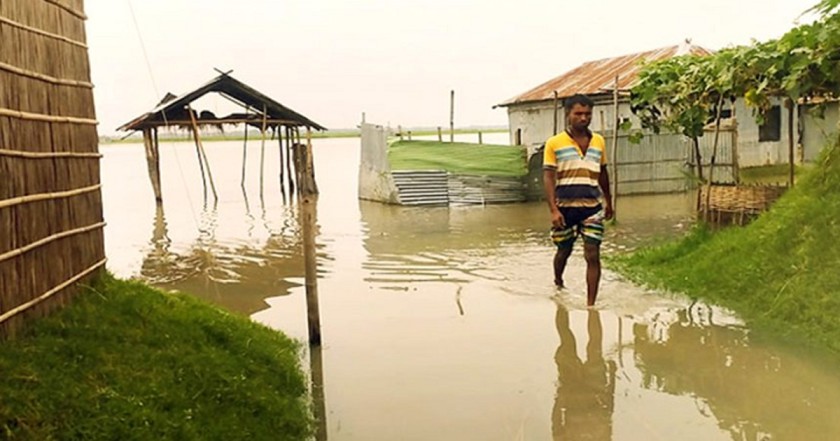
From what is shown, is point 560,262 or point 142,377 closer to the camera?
point 142,377

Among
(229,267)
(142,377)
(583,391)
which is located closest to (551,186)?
(583,391)

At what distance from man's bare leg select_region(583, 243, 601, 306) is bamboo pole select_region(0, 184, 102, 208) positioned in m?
3.96

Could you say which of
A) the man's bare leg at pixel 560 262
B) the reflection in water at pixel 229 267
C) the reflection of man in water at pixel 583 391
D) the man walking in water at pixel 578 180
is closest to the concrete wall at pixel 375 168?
the reflection in water at pixel 229 267

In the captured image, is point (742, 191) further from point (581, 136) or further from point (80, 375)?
point (80, 375)

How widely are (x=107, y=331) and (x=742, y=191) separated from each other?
22.8ft

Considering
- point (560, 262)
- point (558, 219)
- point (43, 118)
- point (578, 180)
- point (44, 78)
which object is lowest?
point (560, 262)

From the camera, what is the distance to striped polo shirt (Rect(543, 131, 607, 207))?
652 centimetres

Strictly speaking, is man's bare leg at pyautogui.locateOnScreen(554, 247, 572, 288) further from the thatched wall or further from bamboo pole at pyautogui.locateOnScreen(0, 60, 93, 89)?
bamboo pole at pyautogui.locateOnScreen(0, 60, 93, 89)

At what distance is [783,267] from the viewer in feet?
21.1

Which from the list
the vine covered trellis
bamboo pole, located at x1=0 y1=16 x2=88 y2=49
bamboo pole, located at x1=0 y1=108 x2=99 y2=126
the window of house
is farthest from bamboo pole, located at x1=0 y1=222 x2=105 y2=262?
the window of house

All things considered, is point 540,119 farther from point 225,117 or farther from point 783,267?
point 783,267

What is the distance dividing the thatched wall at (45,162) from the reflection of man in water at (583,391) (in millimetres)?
2849

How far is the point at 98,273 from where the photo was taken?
4918 mm

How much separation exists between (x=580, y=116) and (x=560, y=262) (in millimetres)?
1712
